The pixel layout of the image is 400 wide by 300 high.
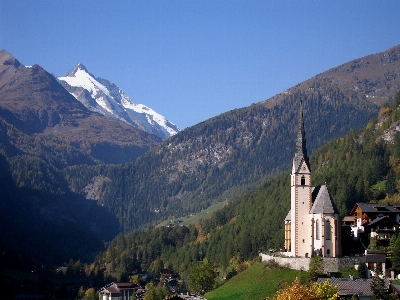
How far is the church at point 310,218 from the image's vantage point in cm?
13135

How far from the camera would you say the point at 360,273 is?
12394 cm

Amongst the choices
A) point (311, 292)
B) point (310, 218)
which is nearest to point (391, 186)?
point (310, 218)

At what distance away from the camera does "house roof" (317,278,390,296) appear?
11231 centimetres

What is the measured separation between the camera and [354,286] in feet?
375

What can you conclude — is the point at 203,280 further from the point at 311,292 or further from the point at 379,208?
the point at 311,292

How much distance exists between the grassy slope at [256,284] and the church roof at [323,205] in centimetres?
1077

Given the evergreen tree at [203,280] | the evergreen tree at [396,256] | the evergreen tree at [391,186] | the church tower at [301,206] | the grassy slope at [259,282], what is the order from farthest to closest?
the evergreen tree at [391,186], the evergreen tree at [203,280], the church tower at [301,206], the grassy slope at [259,282], the evergreen tree at [396,256]

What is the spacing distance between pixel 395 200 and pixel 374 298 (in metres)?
70.0

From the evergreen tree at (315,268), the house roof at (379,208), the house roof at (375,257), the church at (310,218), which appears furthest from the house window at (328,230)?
the house roof at (379,208)

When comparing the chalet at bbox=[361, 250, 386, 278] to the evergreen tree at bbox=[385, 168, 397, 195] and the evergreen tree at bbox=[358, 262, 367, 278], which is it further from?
the evergreen tree at bbox=[385, 168, 397, 195]

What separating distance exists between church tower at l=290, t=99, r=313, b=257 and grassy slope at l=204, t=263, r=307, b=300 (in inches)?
204

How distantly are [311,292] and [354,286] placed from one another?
13934 millimetres

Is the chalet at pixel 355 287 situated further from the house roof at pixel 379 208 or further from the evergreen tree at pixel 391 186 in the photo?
the evergreen tree at pixel 391 186

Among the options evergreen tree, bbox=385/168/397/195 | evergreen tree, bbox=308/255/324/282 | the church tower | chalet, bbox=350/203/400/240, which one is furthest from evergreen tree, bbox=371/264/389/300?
evergreen tree, bbox=385/168/397/195
